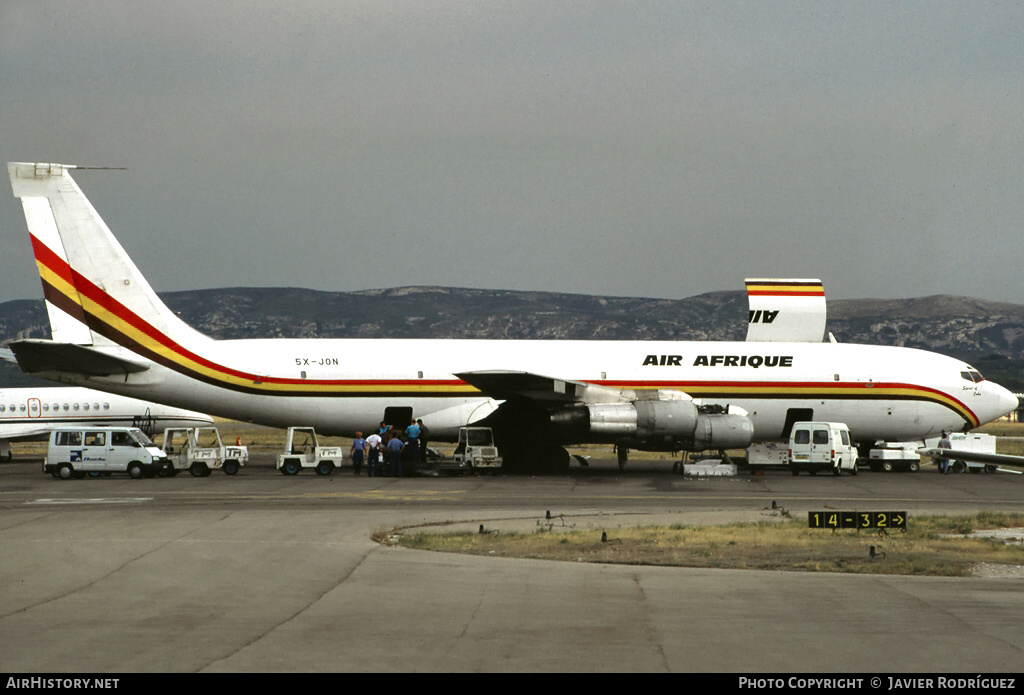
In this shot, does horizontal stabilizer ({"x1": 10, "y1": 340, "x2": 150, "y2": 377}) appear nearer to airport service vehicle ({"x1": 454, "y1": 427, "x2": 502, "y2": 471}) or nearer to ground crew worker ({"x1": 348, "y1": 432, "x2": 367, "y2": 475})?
ground crew worker ({"x1": 348, "y1": 432, "x2": 367, "y2": 475})

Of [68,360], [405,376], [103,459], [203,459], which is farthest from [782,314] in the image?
[68,360]

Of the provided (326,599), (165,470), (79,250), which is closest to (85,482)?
(165,470)

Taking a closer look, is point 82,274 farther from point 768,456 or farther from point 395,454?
point 768,456

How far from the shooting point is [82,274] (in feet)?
104

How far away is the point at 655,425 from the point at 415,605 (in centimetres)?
→ 1968

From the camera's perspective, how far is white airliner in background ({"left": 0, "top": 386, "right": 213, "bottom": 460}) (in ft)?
157

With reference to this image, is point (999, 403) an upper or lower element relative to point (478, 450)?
upper

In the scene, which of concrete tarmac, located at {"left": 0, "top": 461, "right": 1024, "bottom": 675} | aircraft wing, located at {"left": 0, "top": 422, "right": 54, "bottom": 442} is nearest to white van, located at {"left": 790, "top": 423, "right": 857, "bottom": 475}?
concrete tarmac, located at {"left": 0, "top": 461, "right": 1024, "bottom": 675}

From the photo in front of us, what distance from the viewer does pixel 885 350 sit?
36.3 m

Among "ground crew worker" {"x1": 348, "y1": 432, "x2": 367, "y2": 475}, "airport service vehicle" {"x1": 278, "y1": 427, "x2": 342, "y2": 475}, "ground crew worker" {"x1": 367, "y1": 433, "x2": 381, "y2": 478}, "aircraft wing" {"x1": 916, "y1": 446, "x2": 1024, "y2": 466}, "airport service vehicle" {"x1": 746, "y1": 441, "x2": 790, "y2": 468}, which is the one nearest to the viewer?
"aircraft wing" {"x1": 916, "y1": 446, "x2": 1024, "y2": 466}

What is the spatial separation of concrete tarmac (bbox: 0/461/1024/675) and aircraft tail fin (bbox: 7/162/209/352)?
40.9 feet

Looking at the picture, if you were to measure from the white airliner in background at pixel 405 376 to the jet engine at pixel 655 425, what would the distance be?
0.14ft

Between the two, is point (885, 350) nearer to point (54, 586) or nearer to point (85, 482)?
point (85, 482)

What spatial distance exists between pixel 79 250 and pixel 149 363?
13.6 feet
